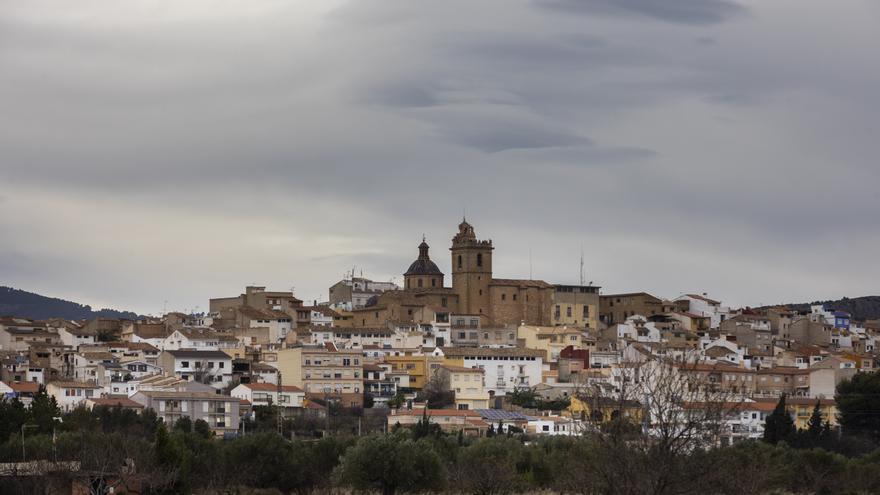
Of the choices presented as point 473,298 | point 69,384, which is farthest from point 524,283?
point 69,384

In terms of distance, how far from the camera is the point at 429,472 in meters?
45.9

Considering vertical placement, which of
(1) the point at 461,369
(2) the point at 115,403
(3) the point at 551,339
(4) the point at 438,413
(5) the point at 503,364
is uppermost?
(3) the point at 551,339

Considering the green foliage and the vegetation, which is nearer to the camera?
the vegetation

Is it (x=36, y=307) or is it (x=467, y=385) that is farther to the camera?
(x=36, y=307)

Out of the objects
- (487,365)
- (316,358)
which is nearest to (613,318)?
(487,365)

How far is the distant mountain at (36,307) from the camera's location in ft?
588

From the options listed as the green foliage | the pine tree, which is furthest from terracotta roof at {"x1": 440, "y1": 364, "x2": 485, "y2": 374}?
the pine tree

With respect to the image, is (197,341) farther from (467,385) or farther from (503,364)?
(503,364)

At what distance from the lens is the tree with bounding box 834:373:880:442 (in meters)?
69.9

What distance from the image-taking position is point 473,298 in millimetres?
97688

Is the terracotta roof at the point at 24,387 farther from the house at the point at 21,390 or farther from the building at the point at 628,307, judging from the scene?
the building at the point at 628,307

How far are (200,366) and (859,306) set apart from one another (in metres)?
73.8

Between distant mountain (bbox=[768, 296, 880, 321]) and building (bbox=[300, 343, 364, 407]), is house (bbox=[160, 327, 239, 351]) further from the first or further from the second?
distant mountain (bbox=[768, 296, 880, 321])

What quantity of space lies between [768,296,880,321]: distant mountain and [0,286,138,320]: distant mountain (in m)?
71.8
